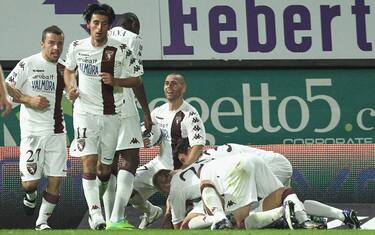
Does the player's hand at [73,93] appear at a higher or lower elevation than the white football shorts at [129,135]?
higher

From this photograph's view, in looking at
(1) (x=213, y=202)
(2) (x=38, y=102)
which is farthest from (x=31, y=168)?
(1) (x=213, y=202)

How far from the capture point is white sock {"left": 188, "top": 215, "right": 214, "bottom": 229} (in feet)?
40.2

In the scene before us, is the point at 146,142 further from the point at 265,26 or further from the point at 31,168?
the point at 265,26

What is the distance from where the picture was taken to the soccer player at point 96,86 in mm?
12242

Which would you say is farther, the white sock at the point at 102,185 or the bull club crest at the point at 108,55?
the white sock at the point at 102,185

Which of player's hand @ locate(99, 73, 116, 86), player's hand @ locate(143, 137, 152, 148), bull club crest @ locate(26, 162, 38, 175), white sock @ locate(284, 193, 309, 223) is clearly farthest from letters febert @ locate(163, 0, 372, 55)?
white sock @ locate(284, 193, 309, 223)

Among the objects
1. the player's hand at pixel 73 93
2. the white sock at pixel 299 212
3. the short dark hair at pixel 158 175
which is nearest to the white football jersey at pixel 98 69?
the player's hand at pixel 73 93

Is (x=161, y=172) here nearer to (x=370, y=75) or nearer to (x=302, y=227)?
(x=302, y=227)

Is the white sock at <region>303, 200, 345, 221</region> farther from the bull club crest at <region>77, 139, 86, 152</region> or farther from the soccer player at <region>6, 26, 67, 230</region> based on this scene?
the soccer player at <region>6, 26, 67, 230</region>

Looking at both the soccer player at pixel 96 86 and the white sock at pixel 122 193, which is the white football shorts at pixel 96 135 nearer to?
the soccer player at pixel 96 86

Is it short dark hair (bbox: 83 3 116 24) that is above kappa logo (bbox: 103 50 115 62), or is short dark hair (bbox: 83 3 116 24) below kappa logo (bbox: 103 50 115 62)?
above

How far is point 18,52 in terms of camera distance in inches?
632

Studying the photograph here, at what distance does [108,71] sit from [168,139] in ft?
5.61

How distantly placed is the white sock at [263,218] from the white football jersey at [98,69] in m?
1.54
